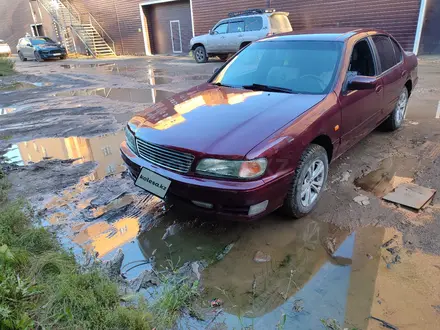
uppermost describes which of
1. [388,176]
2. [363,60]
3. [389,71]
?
[363,60]

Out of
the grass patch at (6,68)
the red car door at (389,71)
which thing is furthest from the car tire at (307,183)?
the grass patch at (6,68)

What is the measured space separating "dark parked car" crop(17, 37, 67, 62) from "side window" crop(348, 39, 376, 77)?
876 inches

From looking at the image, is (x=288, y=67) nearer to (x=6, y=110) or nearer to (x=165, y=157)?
(x=165, y=157)

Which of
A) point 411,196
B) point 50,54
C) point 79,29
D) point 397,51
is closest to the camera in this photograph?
point 411,196

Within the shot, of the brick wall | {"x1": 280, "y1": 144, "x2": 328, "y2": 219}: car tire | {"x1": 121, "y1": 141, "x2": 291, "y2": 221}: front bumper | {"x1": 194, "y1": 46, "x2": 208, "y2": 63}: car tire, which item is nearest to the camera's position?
{"x1": 121, "y1": 141, "x2": 291, "y2": 221}: front bumper

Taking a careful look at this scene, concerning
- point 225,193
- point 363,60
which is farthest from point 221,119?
point 363,60

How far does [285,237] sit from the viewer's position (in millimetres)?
2900

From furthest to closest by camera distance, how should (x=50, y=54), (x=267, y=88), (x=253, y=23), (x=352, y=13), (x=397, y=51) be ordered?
(x=50, y=54) → (x=352, y=13) → (x=253, y=23) → (x=397, y=51) → (x=267, y=88)

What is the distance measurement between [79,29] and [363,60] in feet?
78.1

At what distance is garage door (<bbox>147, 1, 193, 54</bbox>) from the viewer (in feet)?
63.7

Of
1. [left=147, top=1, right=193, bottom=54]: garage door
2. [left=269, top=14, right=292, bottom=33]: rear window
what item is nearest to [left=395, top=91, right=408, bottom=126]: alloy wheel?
[left=269, top=14, right=292, bottom=33]: rear window

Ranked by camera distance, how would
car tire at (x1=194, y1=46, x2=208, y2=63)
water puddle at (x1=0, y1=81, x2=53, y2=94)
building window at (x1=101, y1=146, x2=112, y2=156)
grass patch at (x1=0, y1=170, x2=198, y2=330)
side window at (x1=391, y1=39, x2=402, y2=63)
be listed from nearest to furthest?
grass patch at (x1=0, y1=170, x2=198, y2=330) → side window at (x1=391, y1=39, x2=402, y2=63) → building window at (x1=101, y1=146, x2=112, y2=156) → water puddle at (x1=0, y1=81, x2=53, y2=94) → car tire at (x1=194, y1=46, x2=208, y2=63)

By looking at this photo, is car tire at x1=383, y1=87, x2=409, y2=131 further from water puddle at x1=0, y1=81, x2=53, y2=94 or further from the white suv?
water puddle at x1=0, y1=81, x2=53, y2=94

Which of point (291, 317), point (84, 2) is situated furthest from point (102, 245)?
point (84, 2)
